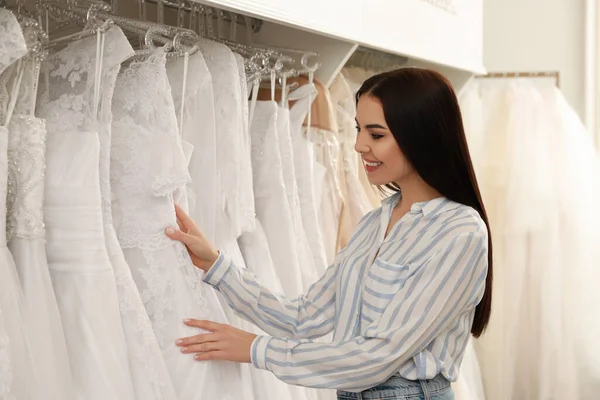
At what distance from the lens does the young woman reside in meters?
1.41

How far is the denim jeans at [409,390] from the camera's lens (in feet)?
4.76

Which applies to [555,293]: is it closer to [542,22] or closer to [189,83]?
[542,22]

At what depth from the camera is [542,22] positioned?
3752 mm

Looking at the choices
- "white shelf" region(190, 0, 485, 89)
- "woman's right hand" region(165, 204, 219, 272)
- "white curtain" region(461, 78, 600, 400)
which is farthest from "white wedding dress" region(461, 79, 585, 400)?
"woman's right hand" region(165, 204, 219, 272)

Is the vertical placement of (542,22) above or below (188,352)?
above

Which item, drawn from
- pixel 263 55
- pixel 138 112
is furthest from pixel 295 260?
pixel 138 112

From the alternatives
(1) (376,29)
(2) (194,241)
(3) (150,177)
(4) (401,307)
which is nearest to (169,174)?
(3) (150,177)

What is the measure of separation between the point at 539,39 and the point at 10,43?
305 centimetres

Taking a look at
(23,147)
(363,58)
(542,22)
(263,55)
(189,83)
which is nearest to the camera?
(23,147)

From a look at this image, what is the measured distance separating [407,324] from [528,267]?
1.66 m

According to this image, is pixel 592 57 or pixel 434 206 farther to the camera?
pixel 592 57

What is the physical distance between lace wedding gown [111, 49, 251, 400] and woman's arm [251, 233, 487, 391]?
12 cm

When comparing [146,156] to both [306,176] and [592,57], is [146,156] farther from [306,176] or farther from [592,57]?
[592,57]

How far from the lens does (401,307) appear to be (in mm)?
1407
